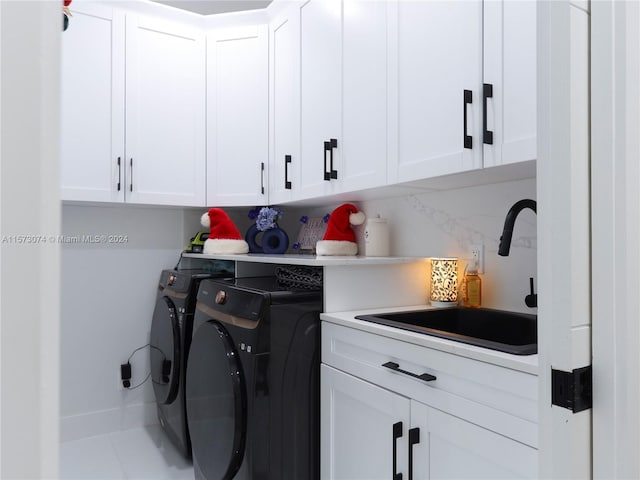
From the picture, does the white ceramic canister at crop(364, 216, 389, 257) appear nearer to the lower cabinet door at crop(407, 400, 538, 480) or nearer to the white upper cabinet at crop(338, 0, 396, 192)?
the white upper cabinet at crop(338, 0, 396, 192)

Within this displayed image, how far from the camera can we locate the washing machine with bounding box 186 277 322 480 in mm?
1657

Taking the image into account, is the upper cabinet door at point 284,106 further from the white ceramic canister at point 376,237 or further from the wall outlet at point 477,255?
the wall outlet at point 477,255

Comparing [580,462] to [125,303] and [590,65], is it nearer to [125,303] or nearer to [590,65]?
[590,65]

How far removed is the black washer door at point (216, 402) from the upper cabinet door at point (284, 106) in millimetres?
881

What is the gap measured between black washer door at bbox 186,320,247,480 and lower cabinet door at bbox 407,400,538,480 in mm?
687

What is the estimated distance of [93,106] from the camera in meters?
2.44

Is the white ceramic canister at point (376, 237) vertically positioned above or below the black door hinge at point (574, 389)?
above

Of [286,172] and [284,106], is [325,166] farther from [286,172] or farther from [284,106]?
[284,106]

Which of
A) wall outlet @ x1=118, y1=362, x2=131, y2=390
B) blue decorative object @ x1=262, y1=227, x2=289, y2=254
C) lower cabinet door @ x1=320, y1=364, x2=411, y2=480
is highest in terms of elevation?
blue decorative object @ x1=262, y1=227, x2=289, y2=254

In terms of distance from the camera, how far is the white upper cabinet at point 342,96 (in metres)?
1.78

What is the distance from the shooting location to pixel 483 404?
114 centimetres

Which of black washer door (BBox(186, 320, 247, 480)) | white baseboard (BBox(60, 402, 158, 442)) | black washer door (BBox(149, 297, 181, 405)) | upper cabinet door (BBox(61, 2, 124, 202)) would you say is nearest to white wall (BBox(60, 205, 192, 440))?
white baseboard (BBox(60, 402, 158, 442))
